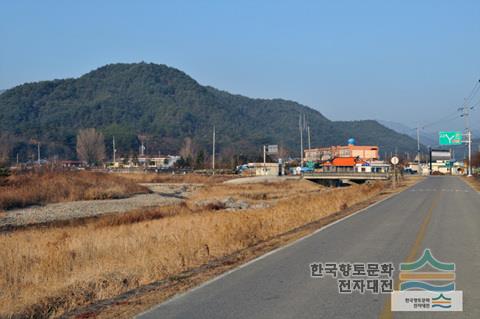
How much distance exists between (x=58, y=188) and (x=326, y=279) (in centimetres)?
4814

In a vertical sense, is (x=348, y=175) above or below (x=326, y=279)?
above

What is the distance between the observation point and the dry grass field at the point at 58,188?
48.4 m

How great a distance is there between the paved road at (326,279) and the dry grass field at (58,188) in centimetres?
3457

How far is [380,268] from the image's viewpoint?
1188cm

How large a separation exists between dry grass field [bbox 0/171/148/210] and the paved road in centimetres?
3457

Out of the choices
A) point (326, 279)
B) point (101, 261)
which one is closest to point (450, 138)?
point (101, 261)

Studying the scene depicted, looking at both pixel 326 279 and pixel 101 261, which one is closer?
pixel 326 279

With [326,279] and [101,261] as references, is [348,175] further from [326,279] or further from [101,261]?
[326,279]

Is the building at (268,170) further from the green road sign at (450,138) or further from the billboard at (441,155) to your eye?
the billboard at (441,155)

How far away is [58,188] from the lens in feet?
182

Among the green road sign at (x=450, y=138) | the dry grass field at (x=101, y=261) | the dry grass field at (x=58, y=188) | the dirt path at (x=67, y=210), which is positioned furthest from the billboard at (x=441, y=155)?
the dry grass field at (x=101, y=261)

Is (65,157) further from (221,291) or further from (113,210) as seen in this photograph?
(221,291)

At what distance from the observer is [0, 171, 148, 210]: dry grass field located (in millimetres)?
48438

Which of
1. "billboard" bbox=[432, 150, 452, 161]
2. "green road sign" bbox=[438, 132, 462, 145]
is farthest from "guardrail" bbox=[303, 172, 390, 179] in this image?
"billboard" bbox=[432, 150, 452, 161]
